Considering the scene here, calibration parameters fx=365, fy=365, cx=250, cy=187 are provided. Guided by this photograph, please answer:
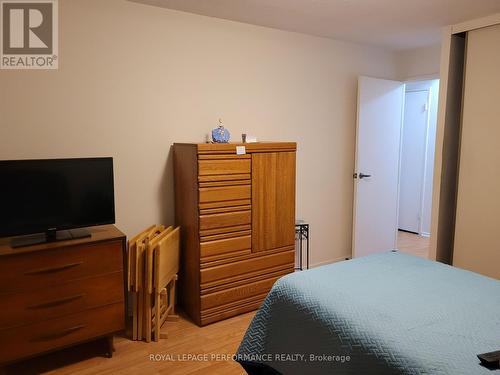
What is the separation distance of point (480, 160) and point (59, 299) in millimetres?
3516

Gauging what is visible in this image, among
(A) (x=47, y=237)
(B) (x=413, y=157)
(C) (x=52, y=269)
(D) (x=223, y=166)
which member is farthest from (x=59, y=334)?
(B) (x=413, y=157)

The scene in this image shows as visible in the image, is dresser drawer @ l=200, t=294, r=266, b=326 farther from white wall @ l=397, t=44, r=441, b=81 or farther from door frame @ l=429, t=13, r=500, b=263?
white wall @ l=397, t=44, r=441, b=81

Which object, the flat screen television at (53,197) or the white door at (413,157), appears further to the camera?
the white door at (413,157)

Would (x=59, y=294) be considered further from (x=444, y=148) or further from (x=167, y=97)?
(x=444, y=148)

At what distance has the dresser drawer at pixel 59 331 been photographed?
2.10m

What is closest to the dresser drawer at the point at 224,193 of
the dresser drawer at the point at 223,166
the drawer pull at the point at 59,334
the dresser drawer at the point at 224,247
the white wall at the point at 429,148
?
the dresser drawer at the point at 223,166

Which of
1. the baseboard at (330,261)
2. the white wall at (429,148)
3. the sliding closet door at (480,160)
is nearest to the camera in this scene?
the sliding closet door at (480,160)

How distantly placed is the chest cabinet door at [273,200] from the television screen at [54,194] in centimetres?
111

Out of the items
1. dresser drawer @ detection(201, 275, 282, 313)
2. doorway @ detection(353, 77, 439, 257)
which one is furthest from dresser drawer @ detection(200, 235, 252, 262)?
doorway @ detection(353, 77, 439, 257)

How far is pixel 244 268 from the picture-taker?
9.76 ft

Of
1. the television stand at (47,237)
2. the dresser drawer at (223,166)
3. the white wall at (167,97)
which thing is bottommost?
the television stand at (47,237)

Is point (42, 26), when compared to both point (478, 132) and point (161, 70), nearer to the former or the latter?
point (161, 70)

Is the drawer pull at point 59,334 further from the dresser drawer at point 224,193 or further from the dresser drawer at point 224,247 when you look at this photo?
the dresser drawer at point 224,193

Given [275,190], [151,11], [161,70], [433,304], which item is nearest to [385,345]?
[433,304]
